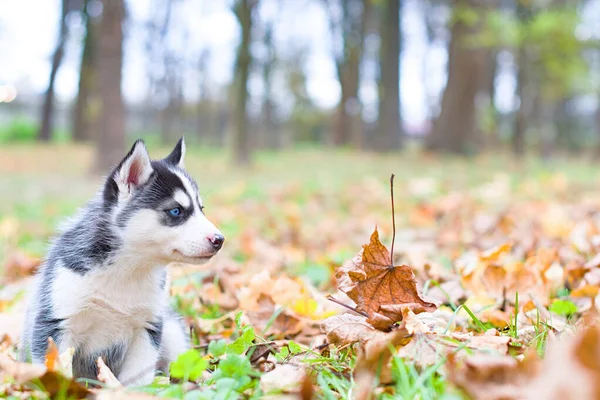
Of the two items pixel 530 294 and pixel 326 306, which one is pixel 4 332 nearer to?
pixel 326 306

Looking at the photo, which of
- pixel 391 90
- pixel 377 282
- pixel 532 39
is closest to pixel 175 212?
pixel 377 282

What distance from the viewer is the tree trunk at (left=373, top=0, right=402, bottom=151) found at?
692 inches

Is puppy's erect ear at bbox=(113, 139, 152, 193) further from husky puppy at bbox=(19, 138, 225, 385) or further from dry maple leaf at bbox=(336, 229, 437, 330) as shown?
dry maple leaf at bbox=(336, 229, 437, 330)

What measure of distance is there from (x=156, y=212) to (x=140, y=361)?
23.5 inches

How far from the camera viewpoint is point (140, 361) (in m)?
2.40

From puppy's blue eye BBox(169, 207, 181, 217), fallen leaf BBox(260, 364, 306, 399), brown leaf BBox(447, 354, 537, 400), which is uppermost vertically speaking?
puppy's blue eye BBox(169, 207, 181, 217)

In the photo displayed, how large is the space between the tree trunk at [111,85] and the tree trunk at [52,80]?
1536 cm

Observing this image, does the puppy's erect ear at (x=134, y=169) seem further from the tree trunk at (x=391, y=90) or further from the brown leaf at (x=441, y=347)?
the tree trunk at (x=391, y=90)

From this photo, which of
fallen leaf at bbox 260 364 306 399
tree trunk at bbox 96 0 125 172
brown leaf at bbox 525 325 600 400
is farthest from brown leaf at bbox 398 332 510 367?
tree trunk at bbox 96 0 125 172

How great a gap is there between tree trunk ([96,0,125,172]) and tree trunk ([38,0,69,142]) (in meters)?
15.4

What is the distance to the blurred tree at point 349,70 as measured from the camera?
1166 inches

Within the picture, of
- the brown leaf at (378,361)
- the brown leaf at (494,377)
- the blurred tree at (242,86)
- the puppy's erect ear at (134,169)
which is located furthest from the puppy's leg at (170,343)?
the blurred tree at (242,86)

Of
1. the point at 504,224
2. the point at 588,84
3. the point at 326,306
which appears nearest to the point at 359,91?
the point at 588,84

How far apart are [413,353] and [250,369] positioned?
47 centimetres
